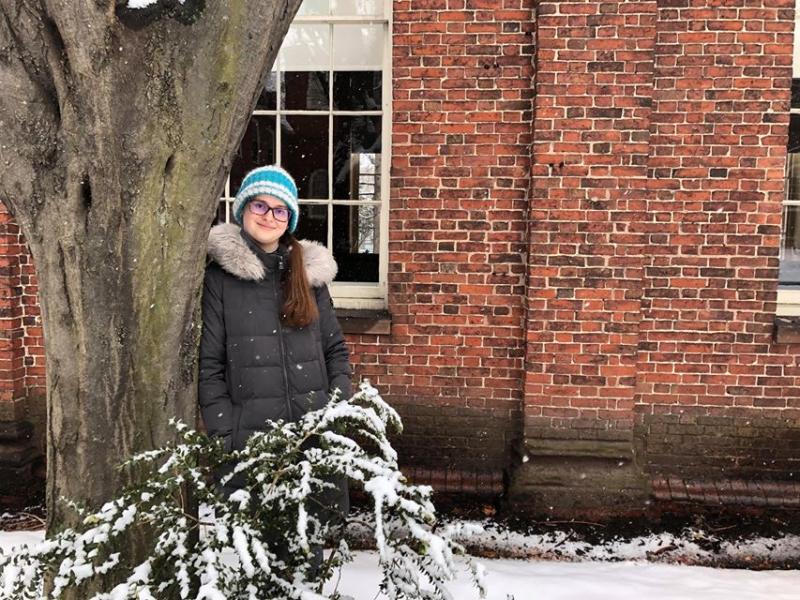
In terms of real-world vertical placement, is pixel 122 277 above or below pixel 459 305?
above

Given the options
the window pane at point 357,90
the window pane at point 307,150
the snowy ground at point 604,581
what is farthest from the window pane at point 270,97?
the snowy ground at point 604,581

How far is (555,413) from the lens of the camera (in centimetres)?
433

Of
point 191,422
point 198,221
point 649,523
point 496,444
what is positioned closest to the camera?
point 198,221

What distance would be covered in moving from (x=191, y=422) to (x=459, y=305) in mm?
2475

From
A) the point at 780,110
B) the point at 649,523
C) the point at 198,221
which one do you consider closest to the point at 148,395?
the point at 198,221

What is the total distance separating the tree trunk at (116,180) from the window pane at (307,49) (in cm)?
270

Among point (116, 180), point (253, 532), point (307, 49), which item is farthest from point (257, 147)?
point (253, 532)

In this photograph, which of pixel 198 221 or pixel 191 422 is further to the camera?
pixel 191 422

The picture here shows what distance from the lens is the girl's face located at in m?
2.62

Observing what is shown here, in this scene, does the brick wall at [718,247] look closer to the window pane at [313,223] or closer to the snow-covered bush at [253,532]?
the window pane at [313,223]

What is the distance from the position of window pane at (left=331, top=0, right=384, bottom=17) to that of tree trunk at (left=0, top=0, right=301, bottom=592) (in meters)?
2.68

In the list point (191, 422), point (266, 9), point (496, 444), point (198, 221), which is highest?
point (266, 9)

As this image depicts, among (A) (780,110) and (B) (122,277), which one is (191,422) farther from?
(A) (780,110)

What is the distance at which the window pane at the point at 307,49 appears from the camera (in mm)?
4695
